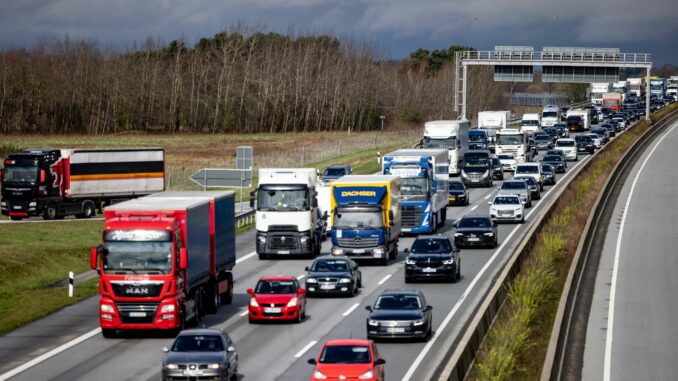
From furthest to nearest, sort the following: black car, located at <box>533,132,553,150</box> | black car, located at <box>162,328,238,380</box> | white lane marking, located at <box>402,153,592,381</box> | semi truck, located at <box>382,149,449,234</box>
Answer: black car, located at <box>533,132,553,150</box> → semi truck, located at <box>382,149,449,234</box> → white lane marking, located at <box>402,153,592,381</box> → black car, located at <box>162,328,238,380</box>

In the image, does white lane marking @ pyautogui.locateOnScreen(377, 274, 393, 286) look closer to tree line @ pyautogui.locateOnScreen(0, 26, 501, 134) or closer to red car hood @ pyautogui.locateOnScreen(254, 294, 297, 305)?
red car hood @ pyautogui.locateOnScreen(254, 294, 297, 305)

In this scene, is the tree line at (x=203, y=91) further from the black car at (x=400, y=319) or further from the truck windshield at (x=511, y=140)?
the black car at (x=400, y=319)

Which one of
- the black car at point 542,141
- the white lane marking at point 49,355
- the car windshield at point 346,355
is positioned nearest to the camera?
the car windshield at point 346,355

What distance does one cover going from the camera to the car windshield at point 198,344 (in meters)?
26.1

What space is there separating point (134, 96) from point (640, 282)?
12633 centimetres

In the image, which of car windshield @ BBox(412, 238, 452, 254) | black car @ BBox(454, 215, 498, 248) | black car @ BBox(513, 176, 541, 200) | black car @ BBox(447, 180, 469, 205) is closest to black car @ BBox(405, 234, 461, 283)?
car windshield @ BBox(412, 238, 452, 254)

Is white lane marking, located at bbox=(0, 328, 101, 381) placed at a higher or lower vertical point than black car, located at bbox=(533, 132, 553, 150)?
lower

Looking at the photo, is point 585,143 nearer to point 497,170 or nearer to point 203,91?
point 497,170

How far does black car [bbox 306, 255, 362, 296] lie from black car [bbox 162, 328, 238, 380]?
12990mm

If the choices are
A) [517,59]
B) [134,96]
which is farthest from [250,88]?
[517,59]

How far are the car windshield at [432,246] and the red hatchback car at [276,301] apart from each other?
28.9ft

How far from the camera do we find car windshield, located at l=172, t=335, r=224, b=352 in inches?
1028

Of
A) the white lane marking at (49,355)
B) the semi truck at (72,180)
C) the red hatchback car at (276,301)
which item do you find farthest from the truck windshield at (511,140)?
the white lane marking at (49,355)

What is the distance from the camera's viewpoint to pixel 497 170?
84.6 meters
